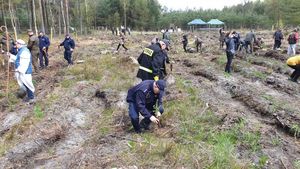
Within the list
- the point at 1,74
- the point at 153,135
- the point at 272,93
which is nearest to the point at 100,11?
the point at 1,74

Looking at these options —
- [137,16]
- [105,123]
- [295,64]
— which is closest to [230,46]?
[295,64]

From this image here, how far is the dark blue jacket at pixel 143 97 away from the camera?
7.02 m

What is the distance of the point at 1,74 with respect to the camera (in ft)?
49.3

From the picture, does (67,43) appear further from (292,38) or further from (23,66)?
(292,38)

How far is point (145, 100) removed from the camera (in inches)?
285

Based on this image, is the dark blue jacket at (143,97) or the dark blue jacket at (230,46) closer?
the dark blue jacket at (143,97)

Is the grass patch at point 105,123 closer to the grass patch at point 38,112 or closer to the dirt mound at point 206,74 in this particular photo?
the grass patch at point 38,112

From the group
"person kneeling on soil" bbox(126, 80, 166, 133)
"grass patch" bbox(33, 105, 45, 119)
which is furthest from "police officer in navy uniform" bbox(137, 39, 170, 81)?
"grass patch" bbox(33, 105, 45, 119)

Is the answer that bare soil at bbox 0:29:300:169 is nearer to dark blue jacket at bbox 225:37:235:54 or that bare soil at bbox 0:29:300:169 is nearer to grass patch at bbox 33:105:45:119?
grass patch at bbox 33:105:45:119

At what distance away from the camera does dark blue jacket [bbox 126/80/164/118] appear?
23.0 feet

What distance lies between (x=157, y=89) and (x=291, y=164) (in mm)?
2635

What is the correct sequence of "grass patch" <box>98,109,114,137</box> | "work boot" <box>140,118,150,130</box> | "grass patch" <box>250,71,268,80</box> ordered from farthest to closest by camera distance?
1. "grass patch" <box>250,71,268,80</box>
2. "grass patch" <box>98,109,114,137</box>
3. "work boot" <box>140,118,150,130</box>

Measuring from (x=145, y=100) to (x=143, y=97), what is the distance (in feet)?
0.60

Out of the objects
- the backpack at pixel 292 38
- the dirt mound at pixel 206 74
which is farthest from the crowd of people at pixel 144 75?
the backpack at pixel 292 38
